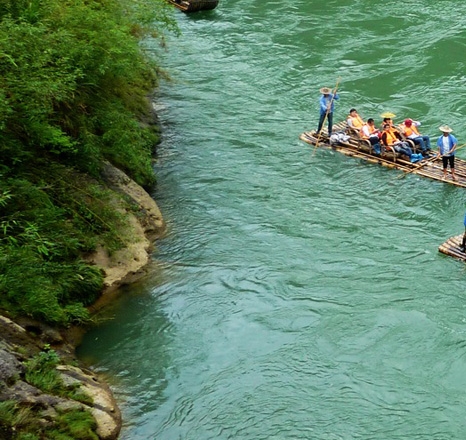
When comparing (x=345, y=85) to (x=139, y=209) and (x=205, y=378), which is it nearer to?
(x=139, y=209)

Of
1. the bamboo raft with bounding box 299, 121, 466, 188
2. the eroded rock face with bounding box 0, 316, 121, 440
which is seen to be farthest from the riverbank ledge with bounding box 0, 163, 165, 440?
the bamboo raft with bounding box 299, 121, 466, 188

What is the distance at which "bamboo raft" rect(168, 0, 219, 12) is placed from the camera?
27.9 metres

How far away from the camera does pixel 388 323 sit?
12055 millimetres

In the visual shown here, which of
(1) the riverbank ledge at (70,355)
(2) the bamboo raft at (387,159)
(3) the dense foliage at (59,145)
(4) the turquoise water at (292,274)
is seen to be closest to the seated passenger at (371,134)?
(2) the bamboo raft at (387,159)

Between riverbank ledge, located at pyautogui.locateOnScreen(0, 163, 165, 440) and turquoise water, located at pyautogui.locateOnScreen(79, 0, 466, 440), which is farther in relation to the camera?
turquoise water, located at pyautogui.locateOnScreen(79, 0, 466, 440)

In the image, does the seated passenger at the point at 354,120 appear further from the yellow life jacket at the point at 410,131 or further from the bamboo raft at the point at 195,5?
the bamboo raft at the point at 195,5

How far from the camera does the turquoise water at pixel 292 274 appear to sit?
34.2ft

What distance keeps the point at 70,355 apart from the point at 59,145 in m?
3.77

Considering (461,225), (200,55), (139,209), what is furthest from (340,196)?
(200,55)

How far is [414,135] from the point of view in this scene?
18094 mm

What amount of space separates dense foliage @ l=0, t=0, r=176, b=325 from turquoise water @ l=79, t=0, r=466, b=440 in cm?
104

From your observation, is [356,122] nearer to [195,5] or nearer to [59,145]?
[59,145]

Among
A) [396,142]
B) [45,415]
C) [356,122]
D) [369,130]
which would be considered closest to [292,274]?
[45,415]

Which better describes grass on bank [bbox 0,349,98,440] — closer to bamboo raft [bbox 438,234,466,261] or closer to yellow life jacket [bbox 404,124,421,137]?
bamboo raft [bbox 438,234,466,261]
